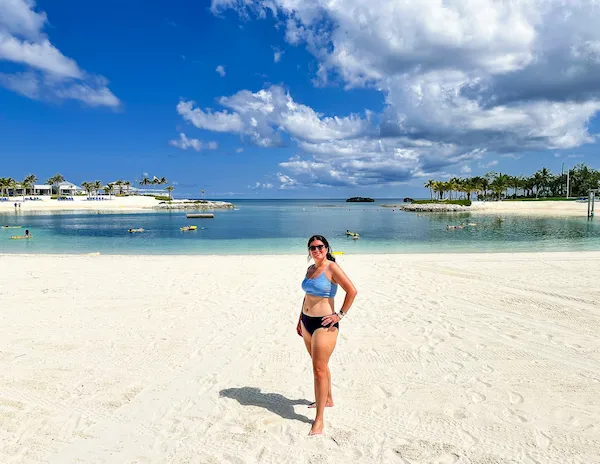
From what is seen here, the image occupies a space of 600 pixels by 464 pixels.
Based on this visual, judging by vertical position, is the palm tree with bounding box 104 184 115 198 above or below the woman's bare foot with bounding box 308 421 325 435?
above

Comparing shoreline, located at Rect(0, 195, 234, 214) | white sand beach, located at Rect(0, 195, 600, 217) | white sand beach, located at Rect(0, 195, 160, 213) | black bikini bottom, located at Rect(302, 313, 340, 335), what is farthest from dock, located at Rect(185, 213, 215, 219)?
black bikini bottom, located at Rect(302, 313, 340, 335)

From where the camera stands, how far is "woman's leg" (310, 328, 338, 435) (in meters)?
4.09

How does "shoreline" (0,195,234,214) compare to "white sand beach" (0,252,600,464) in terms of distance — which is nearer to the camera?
"white sand beach" (0,252,600,464)

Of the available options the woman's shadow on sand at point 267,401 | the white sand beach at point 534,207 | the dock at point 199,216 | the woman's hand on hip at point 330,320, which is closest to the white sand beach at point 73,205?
the dock at point 199,216

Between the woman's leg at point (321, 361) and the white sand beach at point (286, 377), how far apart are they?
0.20 m

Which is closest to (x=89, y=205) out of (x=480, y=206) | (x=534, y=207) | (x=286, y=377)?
(x=480, y=206)

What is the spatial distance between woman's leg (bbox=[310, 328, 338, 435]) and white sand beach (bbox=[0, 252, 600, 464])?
199 millimetres

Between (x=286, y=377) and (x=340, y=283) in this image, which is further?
(x=286, y=377)

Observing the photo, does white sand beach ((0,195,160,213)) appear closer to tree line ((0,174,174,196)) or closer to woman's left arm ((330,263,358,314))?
tree line ((0,174,174,196))

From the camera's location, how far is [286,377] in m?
5.77

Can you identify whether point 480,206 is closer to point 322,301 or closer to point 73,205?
point 322,301

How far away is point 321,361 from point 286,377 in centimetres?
187

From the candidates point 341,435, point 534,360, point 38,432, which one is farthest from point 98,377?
point 534,360

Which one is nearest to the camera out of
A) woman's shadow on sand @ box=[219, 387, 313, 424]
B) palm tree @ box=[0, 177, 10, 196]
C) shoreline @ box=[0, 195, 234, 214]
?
woman's shadow on sand @ box=[219, 387, 313, 424]
